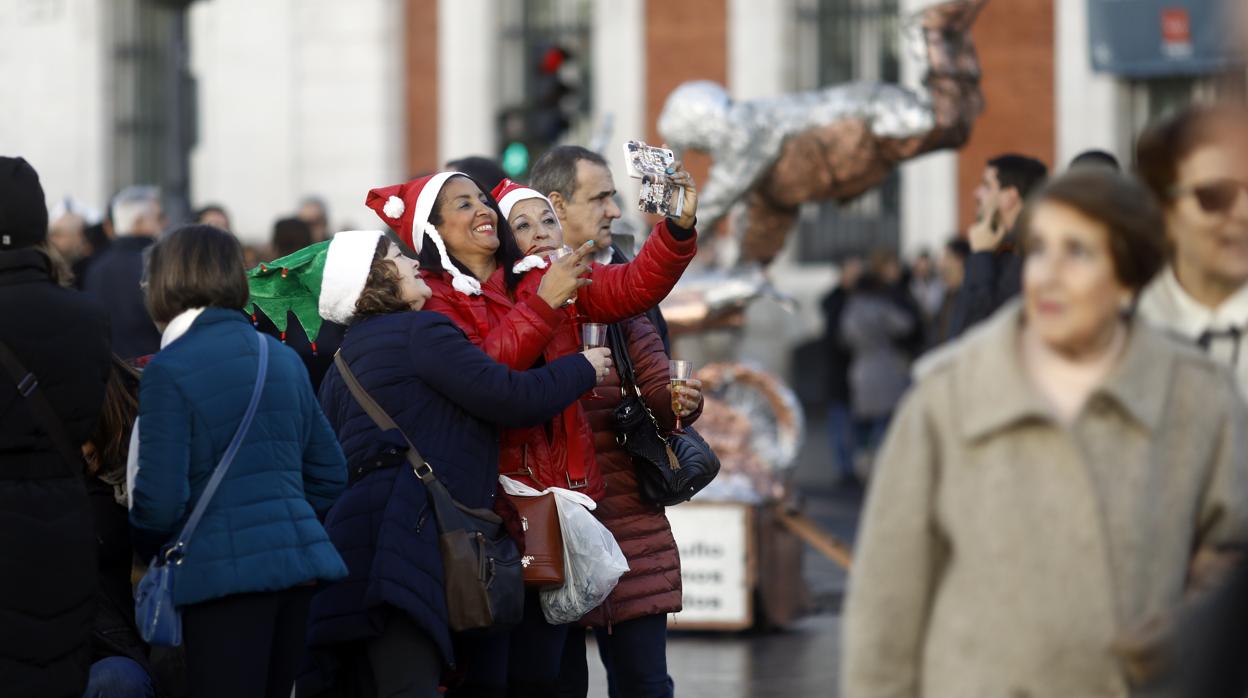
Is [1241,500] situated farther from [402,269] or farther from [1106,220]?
[402,269]

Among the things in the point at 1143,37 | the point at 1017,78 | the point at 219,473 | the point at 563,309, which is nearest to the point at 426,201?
the point at 563,309

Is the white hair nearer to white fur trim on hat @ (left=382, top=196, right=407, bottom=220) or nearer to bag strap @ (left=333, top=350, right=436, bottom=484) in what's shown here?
white fur trim on hat @ (left=382, top=196, right=407, bottom=220)

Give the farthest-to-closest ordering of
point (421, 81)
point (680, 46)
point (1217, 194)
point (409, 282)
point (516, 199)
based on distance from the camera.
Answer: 1. point (421, 81)
2. point (680, 46)
3. point (516, 199)
4. point (409, 282)
5. point (1217, 194)

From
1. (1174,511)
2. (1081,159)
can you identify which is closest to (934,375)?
(1174,511)

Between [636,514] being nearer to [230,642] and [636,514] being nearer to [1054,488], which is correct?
[230,642]

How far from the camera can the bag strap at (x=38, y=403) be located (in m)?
4.81

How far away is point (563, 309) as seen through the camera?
536 cm

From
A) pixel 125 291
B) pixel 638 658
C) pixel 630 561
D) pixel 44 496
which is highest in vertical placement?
pixel 125 291

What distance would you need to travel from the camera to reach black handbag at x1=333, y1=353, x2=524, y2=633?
499cm

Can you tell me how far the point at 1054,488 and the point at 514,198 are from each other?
259 centimetres

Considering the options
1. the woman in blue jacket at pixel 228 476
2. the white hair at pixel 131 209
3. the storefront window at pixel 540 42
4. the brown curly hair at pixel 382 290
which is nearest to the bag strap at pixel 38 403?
the woman in blue jacket at pixel 228 476

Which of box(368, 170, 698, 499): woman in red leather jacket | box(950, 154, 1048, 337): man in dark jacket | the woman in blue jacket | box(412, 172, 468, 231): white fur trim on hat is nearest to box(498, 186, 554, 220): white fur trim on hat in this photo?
box(368, 170, 698, 499): woman in red leather jacket

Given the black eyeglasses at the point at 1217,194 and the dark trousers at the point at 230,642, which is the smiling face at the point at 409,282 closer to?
the dark trousers at the point at 230,642

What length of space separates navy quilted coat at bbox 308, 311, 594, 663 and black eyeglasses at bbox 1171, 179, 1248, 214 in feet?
5.92
